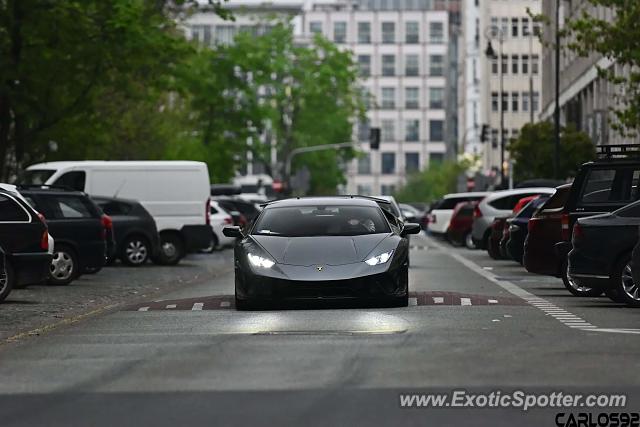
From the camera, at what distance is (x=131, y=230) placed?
134ft

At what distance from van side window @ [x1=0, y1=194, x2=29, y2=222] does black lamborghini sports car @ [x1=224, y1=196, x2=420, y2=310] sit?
4.15 metres

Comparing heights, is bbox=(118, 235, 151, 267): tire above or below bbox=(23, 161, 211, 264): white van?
below

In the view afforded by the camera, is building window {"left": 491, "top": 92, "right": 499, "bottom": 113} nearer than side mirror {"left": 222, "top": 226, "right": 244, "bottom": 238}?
No

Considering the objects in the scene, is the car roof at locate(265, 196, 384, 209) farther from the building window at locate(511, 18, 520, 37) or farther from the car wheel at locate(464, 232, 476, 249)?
the building window at locate(511, 18, 520, 37)

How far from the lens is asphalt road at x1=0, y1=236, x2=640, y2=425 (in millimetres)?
11172

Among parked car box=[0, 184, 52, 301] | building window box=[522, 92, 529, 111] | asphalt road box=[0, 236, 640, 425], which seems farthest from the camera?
building window box=[522, 92, 529, 111]

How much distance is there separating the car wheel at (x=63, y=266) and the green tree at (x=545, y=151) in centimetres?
4958

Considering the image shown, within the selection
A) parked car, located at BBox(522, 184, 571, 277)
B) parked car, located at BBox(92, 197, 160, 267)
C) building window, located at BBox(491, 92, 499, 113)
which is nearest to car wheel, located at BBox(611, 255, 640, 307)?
parked car, located at BBox(522, 184, 571, 277)

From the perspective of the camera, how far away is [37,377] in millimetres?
13648

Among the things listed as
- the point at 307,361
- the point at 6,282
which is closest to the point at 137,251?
the point at 6,282

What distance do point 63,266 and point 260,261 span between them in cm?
1062

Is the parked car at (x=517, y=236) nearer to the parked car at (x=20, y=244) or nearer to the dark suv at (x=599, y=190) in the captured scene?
the dark suv at (x=599, y=190)

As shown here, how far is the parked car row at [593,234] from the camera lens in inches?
887

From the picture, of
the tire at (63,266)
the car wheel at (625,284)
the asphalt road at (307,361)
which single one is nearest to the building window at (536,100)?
the tire at (63,266)
